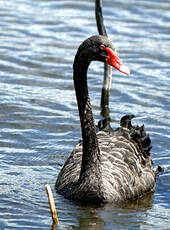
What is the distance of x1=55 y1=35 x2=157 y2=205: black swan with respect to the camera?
747cm

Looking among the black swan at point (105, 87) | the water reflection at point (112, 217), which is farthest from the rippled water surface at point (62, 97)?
the black swan at point (105, 87)

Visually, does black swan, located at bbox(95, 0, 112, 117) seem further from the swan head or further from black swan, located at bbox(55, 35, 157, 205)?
the swan head

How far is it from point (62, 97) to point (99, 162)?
411 centimetres

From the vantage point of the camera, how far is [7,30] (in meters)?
15.5

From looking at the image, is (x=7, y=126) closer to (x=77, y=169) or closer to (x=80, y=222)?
(x=77, y=169)

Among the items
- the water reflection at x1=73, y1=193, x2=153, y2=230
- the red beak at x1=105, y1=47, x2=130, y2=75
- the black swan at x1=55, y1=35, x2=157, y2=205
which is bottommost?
the water reflection at x1=73, y1=193, x2=153, y2=230

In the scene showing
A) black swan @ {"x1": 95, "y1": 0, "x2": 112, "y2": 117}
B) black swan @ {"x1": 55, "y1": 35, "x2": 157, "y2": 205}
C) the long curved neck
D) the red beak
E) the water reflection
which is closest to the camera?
the water reflection

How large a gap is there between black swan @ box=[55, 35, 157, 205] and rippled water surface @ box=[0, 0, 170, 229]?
17 centimetres

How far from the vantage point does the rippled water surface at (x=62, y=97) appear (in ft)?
24.7

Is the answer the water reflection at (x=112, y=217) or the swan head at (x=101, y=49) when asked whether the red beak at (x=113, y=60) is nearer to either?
the swan head at (x=101, y=49)

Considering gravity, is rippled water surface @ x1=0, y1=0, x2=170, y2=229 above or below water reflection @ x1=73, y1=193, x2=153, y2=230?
above

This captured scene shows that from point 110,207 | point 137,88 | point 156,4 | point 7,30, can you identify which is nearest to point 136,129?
point 110,207

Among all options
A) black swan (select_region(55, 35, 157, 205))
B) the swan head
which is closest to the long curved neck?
black swan (select_region(55, 35, 157, 205))

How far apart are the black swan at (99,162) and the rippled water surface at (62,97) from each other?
17 centimetres
